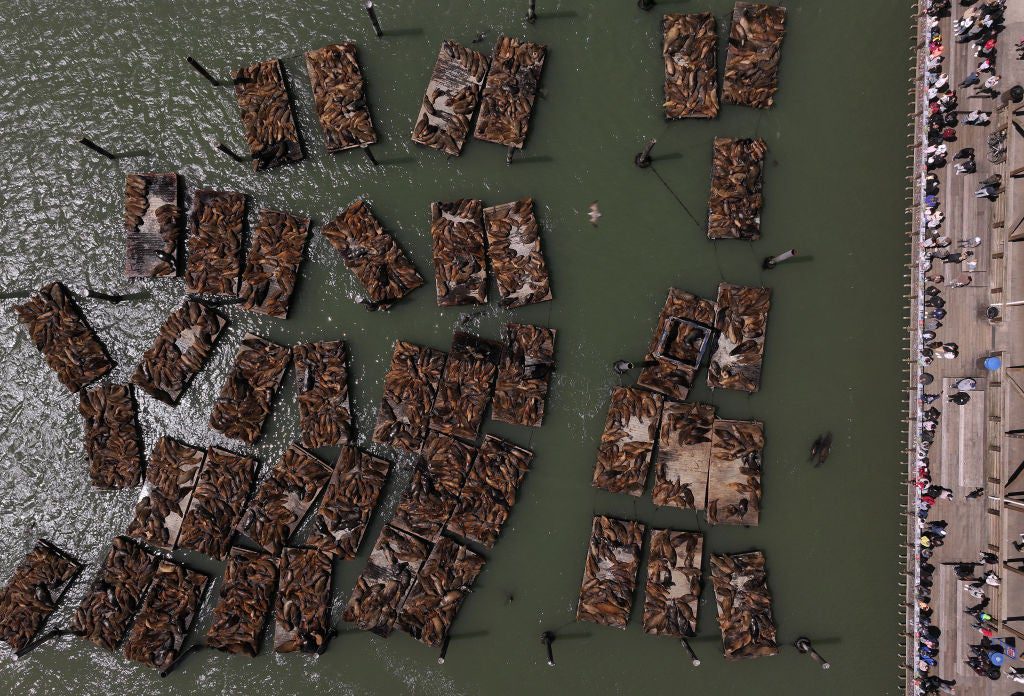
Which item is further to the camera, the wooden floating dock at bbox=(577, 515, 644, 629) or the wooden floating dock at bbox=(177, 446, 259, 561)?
the wooden floating dock at bbox=(177, 446, 259, 561)

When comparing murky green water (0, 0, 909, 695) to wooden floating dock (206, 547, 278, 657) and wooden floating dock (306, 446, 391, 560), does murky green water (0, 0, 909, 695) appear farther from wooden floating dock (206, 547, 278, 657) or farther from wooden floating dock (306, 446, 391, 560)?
wooden floating dock (206, 547, 278, 657)

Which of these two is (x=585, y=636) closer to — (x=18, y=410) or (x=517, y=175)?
(x=517, y=175)

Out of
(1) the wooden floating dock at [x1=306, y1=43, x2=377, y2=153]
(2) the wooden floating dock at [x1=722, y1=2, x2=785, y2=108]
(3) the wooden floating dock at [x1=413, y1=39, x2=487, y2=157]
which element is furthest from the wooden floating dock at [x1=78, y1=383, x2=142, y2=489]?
(2) the wooden floating dock at [x1=722, y1=2, x2=785, y2=108]

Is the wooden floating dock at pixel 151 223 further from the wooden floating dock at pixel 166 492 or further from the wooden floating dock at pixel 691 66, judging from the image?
the wooden floating dock at pixel 691 66

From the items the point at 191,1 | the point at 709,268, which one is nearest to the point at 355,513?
the point at 709,268

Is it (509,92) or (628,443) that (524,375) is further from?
(509,92)

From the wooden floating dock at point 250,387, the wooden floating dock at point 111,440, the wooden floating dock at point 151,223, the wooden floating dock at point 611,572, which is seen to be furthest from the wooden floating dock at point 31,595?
the wooden floating dock at point 611,572
